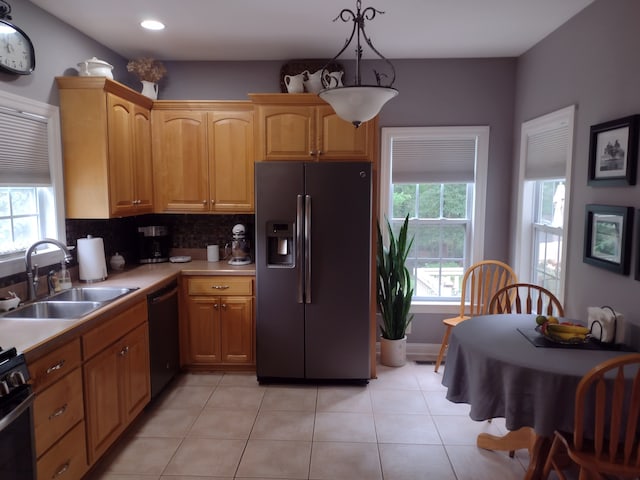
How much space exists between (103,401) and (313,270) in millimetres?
1584

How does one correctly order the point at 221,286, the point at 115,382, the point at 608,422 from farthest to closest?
the point at 221,286 < the point at 115,382 < the point at 608,422

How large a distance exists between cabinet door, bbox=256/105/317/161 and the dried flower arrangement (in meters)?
0.99

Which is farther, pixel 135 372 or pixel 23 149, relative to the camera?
pixel 135 372

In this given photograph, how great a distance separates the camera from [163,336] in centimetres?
330

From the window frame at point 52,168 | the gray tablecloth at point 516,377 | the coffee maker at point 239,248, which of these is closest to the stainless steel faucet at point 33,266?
the window frame at point 52,168

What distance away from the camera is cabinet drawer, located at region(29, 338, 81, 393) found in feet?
6.22

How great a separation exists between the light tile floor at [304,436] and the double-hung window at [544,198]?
118 centimetres

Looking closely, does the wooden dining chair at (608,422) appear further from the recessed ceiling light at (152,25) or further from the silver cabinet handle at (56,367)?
the recessed ceiling light at (152,25)

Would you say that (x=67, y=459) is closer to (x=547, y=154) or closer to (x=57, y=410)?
(x=57, y=410)

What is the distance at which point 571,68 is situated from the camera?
9.67 feet

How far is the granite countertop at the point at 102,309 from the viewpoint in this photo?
6.39 feet

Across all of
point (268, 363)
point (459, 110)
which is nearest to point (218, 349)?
point (268, 363)

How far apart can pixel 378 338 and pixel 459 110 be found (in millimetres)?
2113

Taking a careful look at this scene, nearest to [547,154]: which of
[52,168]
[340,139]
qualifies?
[340,139]
